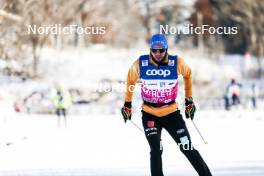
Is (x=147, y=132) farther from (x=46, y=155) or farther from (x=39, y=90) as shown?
(x=39, y=90)

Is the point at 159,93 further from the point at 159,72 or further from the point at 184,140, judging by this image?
the point at 184,140

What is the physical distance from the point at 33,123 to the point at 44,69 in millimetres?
17377

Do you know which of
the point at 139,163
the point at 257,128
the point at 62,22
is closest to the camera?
the point at 139,163

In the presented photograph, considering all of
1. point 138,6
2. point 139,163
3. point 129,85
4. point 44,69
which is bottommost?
point 139,163

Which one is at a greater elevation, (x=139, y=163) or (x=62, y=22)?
(x=62, y=22)

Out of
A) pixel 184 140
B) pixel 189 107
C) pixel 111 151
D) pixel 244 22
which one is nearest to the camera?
pixel 184 140

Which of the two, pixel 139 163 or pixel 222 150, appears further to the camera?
pixel 222 150

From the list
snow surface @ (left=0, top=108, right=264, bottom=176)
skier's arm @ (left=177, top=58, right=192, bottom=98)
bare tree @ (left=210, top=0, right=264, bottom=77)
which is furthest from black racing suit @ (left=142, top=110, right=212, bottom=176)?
bare tree @ (left=210, top=0, right=264, bottom=77)

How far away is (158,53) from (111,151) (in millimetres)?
6039

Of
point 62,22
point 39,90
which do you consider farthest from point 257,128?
point 62,22

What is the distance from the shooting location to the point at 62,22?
123ft

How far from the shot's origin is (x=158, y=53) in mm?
7441

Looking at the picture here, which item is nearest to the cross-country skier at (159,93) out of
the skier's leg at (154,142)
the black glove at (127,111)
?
the skier's leg at (154,142)

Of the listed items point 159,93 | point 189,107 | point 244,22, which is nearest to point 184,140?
point 189,107
